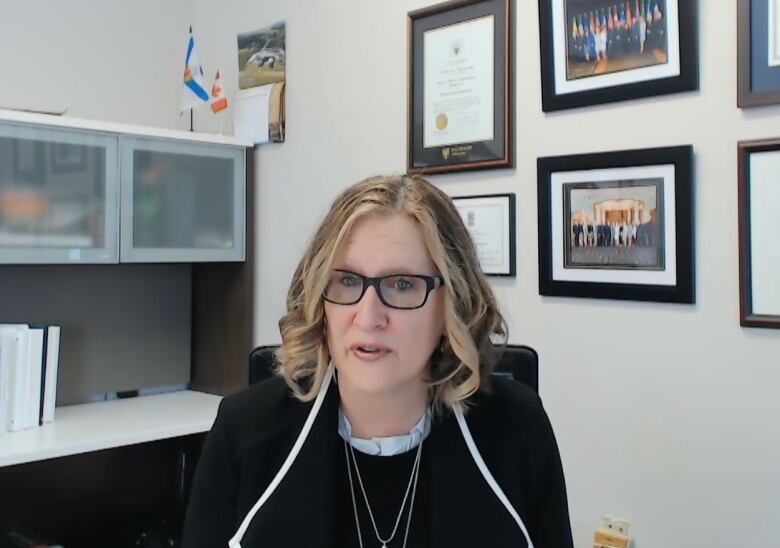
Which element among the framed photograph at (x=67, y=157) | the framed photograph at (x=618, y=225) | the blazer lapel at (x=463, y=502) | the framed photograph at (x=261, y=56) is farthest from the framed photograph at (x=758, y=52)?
the framed photograph at (x=67, y=157)

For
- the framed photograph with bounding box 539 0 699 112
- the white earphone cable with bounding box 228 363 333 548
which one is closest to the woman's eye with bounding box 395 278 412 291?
the white earphone cable with bounding box 228 363 333 548

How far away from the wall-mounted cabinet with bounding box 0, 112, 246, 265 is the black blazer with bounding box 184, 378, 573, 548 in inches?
47.1

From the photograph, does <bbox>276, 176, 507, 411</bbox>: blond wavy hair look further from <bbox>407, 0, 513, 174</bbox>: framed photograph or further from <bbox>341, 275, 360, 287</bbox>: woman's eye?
<bbox>407, 0, 513, 174</bbox>: framed photograph

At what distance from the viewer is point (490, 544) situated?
111 cm

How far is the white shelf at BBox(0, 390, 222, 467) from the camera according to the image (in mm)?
1932

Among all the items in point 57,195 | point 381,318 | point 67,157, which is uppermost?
point 67,157

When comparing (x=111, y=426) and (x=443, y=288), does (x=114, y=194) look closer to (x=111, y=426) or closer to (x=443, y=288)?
(x=111, y=426)

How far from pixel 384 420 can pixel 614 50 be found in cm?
109

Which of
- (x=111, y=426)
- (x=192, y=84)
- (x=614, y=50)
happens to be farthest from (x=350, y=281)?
(x=192, y=84)

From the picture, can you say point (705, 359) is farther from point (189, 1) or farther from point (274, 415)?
point (189, 1)

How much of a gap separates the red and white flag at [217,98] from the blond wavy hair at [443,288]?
1561mm

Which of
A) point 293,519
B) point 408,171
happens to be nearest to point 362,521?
point 293,519

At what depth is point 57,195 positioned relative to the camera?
2.17 metres

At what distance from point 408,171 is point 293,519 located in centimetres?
131
